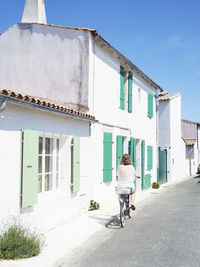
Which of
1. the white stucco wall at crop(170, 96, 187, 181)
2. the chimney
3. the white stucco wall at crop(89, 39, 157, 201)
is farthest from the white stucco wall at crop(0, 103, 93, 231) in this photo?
the white stucco wall at crop(170, 96, 187, 181)

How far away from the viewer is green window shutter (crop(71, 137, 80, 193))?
26.1 ft

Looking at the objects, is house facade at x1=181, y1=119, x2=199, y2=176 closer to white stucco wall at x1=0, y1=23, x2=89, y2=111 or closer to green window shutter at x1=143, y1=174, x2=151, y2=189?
green window shutter at x1=143, y1=174, x2=151, y2=189

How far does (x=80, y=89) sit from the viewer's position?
373 inches

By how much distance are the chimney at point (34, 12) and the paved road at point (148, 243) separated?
25.0ft

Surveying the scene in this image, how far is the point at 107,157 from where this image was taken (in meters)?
10.6

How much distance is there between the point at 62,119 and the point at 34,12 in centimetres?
573

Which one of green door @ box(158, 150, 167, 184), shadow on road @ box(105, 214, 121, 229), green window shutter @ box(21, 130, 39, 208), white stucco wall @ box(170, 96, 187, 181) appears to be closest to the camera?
green window shutter @ box(21, 130, 39, 208)

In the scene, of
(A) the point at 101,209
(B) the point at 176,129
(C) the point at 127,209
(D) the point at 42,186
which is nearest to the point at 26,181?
(D) the point at 42,186

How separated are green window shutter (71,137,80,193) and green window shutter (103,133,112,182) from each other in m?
2.22

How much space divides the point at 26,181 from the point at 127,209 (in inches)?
122

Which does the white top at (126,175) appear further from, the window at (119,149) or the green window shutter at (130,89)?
the green window shutter at (130,89)

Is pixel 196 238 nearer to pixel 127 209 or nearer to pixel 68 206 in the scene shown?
pixel 127 209

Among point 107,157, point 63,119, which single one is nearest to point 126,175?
point 63,119

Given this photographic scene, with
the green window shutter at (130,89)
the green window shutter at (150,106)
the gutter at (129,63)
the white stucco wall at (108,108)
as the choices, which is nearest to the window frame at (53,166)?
the white stucco wall at (108,108)
